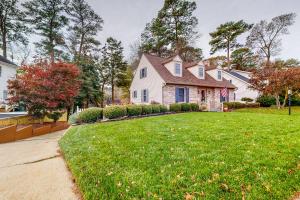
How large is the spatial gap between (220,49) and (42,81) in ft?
106

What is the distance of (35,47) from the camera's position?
21.2m

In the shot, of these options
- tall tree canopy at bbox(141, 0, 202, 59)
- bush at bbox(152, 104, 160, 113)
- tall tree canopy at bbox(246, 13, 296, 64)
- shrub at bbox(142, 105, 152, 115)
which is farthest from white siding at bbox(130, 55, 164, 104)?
tall tree canopy at bbox(246, 13, 296, 64)

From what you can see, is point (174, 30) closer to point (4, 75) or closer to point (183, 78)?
point (183, 78)

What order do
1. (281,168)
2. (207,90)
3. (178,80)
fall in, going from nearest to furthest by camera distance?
(281,168), (178,80), (207,90)

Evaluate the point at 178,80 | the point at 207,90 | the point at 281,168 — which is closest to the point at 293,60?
the point at 207,90

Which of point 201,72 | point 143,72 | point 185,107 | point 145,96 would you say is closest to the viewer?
point 185,107

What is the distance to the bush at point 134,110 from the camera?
11291 mm

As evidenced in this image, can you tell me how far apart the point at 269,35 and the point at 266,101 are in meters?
15.9

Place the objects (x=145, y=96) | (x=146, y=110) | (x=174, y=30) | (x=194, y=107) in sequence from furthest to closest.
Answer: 1. (x=174, y=30)
2. (x=145, y=96)
3. (x=194, y=107)
4. (x=146, y=110)

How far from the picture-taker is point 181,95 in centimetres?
1673

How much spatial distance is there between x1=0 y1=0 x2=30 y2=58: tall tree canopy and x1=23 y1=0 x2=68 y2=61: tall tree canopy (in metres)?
1.20

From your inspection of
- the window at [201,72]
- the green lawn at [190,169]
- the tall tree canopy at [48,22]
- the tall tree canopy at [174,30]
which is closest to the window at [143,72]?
the window at [201,72]

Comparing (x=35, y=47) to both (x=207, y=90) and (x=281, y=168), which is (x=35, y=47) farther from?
(x=281, y=168)

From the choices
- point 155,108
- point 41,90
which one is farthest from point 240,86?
point 41,90
